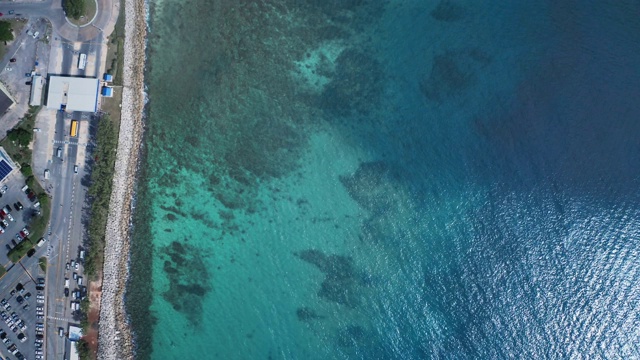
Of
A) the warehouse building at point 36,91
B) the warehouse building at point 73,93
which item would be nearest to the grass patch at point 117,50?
the warehouse building at point 73,93

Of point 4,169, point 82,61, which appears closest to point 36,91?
point 82,61

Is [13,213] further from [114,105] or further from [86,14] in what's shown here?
[86,14]

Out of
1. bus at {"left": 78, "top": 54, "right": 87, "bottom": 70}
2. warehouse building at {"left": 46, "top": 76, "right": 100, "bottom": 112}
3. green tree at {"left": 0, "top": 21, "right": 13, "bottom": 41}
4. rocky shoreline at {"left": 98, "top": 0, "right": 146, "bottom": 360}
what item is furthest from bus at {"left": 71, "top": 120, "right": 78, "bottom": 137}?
green tree at {"left": 0, "top": 21, "right": 13, "bottom": 41}

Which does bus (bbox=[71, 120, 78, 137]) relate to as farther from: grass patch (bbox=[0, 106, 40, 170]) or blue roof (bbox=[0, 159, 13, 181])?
blue roof (bbox=[0, 159, 13, 181])

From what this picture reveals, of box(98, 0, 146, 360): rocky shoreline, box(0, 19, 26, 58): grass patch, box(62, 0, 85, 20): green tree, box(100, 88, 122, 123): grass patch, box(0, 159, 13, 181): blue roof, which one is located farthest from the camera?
box(98, 0, 146, 360): rocky shoreline

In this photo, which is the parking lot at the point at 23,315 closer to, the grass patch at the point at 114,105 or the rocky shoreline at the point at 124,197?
the rocky shoreline at the point at 124,197

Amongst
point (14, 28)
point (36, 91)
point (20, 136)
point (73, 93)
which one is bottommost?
point (20, 136)
